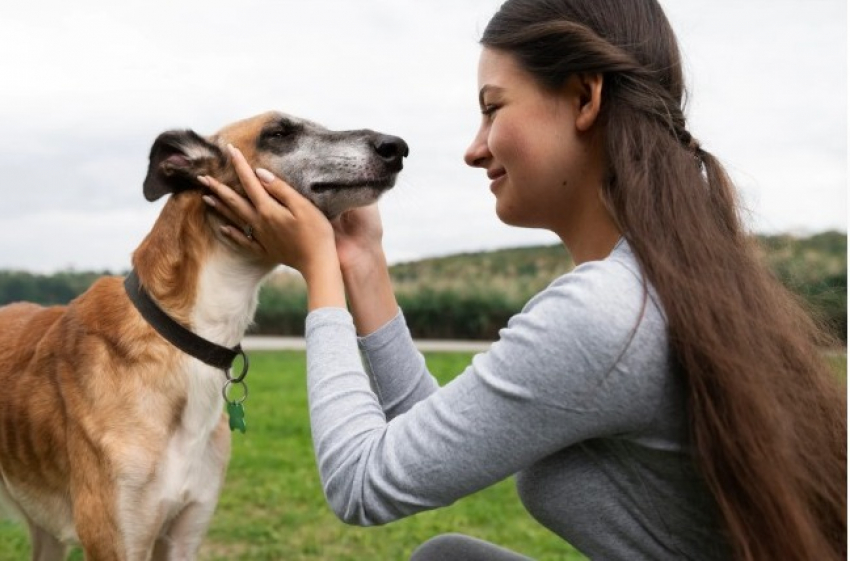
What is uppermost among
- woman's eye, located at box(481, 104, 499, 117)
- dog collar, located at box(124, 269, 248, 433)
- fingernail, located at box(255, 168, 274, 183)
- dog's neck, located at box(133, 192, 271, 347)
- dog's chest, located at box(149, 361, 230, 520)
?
woman's eye, located at box(481, 104, 499, 117)

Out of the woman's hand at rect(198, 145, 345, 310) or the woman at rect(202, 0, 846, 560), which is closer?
the woman at rect(202, 0, 846, 560)

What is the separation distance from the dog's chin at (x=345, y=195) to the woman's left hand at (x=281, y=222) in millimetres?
292

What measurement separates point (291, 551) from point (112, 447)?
2.45 meters

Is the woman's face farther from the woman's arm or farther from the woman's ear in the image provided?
the woman's arm

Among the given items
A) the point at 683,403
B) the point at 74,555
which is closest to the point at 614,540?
the point at 683,403

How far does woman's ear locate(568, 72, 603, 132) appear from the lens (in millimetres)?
2123

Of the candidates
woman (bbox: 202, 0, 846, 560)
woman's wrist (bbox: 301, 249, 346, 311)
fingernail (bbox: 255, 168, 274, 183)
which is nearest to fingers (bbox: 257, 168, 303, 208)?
fingernail (bbox: 255, 168, 274, 183)

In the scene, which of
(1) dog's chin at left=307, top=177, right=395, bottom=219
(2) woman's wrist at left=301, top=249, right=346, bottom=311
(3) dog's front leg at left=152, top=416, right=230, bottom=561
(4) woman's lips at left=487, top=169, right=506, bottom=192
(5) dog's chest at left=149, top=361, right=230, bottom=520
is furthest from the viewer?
(3) dog's front leg at left=152, top=416, right=230, bottom=561

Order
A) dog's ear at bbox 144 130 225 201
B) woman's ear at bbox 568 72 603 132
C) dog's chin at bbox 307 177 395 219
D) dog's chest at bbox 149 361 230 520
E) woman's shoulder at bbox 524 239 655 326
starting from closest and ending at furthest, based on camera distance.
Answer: woman's shoulder at bbox 524 239 655 326 → woman's ear at bbox 568 72 603 132 → dog's chin at bbox 307 177 395 219 → dog's ear at bbox 144 130 225 201 → dog's chest at bbox 149 361 230 520

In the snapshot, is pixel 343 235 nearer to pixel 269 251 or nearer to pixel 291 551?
pixel 269 251

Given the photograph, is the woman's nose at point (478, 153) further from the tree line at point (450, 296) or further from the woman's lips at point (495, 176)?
the tree line at point (450, 296)

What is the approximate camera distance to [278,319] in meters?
23.7

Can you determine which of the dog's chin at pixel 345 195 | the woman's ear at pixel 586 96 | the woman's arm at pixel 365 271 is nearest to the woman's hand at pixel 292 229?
the woman's arm at pixel 365 271

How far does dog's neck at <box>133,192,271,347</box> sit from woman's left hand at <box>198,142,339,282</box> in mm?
311
